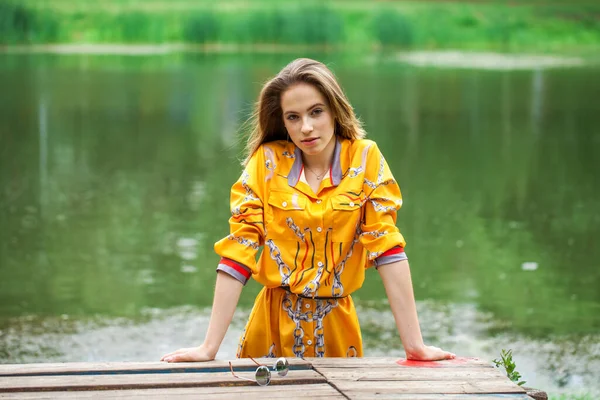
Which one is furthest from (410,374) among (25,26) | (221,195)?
(25,26)

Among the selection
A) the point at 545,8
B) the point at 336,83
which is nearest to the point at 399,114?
the point at 336,83

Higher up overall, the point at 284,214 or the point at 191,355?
the point at 284,214

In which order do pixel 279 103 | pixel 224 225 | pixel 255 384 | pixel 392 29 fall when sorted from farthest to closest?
pixel 392 29, pixel 224 225, pixel 279 103, pixel 255 384

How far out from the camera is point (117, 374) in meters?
2.71

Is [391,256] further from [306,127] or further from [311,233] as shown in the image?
[306,127]

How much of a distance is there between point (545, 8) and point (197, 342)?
41121 mm

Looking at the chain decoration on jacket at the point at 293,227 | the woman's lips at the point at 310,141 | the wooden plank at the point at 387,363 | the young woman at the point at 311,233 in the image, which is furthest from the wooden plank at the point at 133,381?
the woman's lips at the point at 310,141

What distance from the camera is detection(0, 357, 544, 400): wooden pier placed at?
257 centimetres

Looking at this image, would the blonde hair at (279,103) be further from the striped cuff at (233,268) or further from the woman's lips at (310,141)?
the striped cuff at (233,268)

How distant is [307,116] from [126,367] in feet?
2.94

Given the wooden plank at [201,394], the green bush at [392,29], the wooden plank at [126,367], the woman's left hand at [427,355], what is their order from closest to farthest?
the wooden plank at [201,394] < the wooden plank at [126,367] < the woman's left hand at [427,355] < the green bush at [392,29]

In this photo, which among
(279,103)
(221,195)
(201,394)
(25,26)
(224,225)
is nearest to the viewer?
(201,394)

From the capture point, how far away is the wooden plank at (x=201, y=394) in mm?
2527

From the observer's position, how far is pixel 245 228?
299cm
